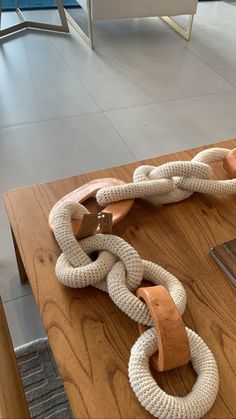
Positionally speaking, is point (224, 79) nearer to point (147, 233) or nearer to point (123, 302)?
point (147, 233)

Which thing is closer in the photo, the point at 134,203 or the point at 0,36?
the point at 134,203

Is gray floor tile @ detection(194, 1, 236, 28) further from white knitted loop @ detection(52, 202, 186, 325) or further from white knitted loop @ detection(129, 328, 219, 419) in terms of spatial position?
white knitted loop @ detection(129, 328, 219, 419)

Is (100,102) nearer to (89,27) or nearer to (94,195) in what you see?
(89,27)

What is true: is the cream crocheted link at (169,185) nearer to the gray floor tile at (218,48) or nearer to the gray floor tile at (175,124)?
the gray floor tile at (175,124)

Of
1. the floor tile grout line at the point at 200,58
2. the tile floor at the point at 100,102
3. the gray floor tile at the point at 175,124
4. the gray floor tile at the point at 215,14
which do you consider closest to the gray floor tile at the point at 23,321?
the tile floor at the point at 100,102

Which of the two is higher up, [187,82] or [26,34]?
[26,34]

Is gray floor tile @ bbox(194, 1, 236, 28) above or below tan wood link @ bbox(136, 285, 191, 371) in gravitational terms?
below

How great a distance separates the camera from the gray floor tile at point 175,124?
1565 mm

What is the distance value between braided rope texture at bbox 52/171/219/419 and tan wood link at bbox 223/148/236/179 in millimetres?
313

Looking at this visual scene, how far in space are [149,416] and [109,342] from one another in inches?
4.3

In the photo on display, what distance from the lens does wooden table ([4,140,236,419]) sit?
19.2 inches

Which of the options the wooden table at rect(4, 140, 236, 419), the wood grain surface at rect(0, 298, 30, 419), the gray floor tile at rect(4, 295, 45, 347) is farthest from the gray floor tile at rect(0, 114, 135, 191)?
A: the wood grain surface at rect(0, 298, 30, 419)

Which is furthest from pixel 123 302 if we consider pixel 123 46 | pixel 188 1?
pixel 188 1

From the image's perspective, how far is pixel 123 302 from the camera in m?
0.54
